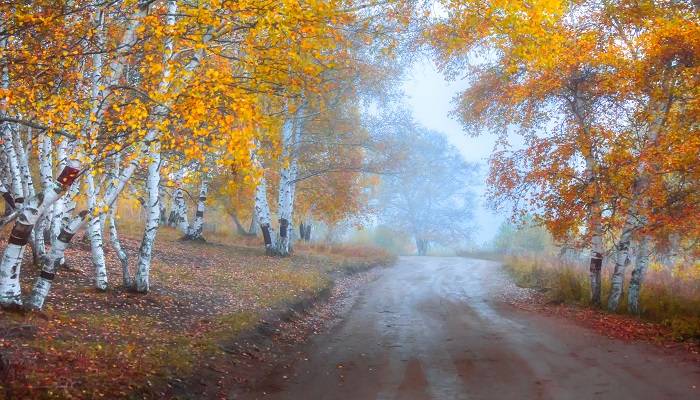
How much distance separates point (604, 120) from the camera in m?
16.9

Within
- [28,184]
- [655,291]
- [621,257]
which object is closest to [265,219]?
[28,184]

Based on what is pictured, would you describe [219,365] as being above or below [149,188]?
below

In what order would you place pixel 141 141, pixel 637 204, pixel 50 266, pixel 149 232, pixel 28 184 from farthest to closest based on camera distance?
pixel 637 204 < pixel 149 232 < pixel 28 184 < pixel 141 141 < pixel 50 266

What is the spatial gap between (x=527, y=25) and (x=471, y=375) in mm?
6206

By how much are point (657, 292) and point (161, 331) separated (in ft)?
44.3

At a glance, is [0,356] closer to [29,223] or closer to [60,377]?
[60,377]

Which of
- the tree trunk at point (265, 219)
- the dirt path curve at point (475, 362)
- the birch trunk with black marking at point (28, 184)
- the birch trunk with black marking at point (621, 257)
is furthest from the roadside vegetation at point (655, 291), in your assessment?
the birch trunk with black marking at point (28, 184)

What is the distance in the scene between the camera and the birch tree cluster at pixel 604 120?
13.2 metres

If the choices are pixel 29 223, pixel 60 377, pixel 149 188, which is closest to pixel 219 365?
pixel 60 377

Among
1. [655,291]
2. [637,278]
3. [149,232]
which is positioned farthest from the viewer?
[655,291]

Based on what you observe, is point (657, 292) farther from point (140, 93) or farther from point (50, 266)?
point (50, 266)

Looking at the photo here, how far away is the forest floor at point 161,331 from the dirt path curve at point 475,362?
0.96 m

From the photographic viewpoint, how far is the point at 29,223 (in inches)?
327

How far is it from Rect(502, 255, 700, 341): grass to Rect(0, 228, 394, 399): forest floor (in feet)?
24.6
